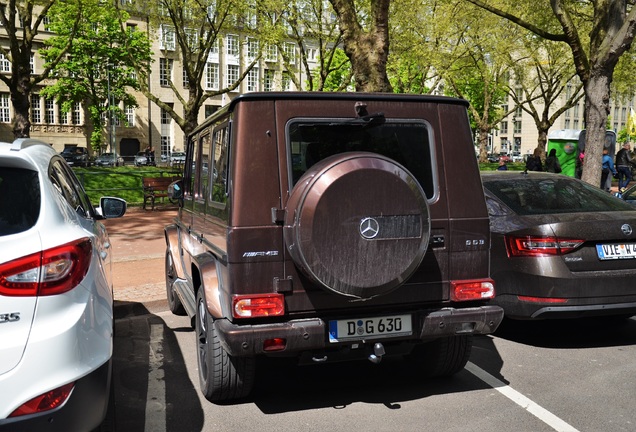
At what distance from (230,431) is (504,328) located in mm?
3545

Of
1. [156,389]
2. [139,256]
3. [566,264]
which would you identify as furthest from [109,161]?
[566,264]

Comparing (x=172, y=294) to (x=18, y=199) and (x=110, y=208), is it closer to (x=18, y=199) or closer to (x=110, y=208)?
(x=110, y=208)

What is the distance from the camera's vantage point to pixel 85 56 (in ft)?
182

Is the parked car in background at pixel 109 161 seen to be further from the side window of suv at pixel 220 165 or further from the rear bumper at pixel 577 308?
the rear bumper at pixel 577 308

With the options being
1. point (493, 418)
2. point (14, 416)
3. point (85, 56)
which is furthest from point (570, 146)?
point (85, 56)

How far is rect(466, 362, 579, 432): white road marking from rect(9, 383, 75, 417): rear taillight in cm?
284

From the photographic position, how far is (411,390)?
15.2 feet

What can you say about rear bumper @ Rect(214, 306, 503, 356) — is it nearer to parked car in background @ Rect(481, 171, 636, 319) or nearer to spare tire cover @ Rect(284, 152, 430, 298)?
spare tire cover @ Rect(284, 152, 430, 298)

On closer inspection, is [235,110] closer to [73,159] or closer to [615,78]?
[615,78]

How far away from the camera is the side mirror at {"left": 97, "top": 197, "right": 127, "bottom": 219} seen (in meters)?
5.38

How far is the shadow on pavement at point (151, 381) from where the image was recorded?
13.4 feet

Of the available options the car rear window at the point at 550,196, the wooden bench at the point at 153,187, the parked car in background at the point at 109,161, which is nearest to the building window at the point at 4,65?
the parked car in background at the point at 109,161

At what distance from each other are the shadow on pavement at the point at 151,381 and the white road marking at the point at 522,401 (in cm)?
214

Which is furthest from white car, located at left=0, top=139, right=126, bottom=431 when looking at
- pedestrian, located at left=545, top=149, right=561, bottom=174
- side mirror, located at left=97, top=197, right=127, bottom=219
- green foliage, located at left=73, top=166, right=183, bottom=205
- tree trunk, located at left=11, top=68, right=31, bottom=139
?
tree trunk, located at left=11, top=68, right=31, bottom=139
